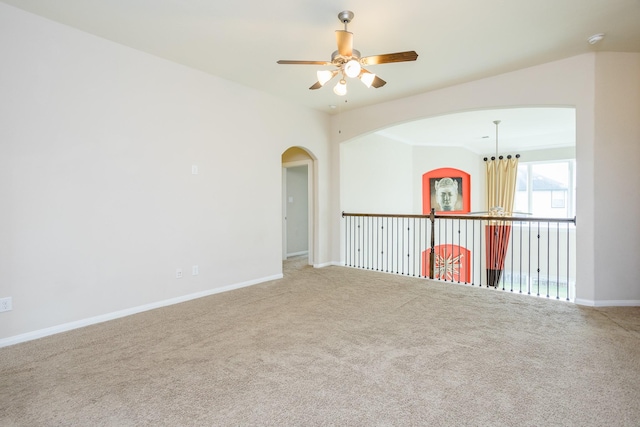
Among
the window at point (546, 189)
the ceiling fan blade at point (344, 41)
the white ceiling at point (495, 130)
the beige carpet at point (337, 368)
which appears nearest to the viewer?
the beige carpet at point (337, 368)

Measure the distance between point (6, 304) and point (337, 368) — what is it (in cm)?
285

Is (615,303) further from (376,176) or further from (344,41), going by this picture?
(376,176)

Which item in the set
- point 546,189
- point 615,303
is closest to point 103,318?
point 615,303

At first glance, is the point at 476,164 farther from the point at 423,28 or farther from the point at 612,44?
the point at 423,28

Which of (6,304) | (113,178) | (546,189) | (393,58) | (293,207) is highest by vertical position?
(393,58)

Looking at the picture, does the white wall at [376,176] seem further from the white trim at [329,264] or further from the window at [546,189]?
the window at [546,189]

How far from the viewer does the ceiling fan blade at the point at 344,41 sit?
8.41 feet

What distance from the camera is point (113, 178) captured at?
3.31 m

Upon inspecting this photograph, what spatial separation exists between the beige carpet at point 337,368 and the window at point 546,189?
17.5 ft

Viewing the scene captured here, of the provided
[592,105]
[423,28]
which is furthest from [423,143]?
[423,28]

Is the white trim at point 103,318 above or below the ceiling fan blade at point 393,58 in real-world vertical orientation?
below

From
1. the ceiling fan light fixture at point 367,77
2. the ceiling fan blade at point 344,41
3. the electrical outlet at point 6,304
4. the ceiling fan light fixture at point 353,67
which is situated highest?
the ceiling fan blade at point 344,41

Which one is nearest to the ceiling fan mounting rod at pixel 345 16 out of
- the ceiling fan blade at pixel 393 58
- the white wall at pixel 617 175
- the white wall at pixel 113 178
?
the ceiling fan blade at pixel 393 58

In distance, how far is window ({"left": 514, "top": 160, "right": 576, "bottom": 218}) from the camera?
25.5ft
